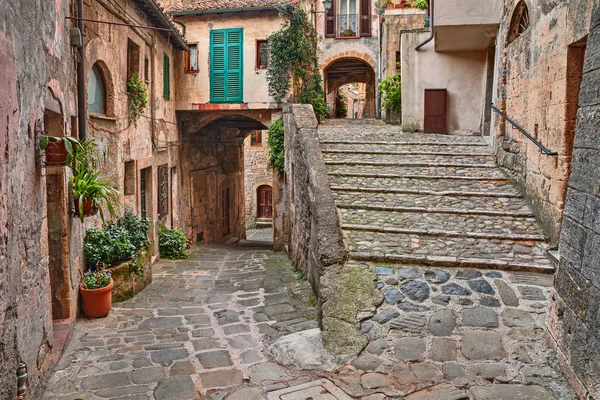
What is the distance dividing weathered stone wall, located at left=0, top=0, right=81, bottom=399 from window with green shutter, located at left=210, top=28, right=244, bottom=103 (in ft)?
29.1

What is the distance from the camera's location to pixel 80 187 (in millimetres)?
6129

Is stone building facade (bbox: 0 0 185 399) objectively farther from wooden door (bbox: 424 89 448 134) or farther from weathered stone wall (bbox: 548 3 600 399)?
wooden door (bbox: 424 89 448 134)

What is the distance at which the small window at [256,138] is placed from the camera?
25562mm

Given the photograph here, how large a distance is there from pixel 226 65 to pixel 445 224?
938 cm

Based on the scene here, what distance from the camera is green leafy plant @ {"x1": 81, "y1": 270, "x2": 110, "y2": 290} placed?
22.1 ft

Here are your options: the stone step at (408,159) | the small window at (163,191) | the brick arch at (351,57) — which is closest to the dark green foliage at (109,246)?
the stone step at (408,159)

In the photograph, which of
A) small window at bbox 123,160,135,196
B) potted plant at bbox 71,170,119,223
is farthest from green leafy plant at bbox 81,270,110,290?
small window at bbox 123,160,135,196

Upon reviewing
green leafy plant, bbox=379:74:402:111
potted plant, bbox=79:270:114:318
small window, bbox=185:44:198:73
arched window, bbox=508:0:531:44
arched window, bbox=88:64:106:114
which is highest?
small window, bbox=185:44:198:73

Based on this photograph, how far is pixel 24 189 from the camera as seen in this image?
4074mm

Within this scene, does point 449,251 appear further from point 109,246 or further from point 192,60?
point 192,60

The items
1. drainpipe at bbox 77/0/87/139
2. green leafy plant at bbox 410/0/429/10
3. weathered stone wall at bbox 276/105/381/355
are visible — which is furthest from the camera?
green leafy plant at bbox 410/0/429/10

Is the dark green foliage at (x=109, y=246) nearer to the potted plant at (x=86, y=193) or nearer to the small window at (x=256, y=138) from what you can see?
the potted plant at (x=86, y=193)

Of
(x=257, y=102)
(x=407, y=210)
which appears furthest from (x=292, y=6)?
(x=407, y=210)

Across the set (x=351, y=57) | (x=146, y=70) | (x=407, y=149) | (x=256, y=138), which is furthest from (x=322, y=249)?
(x=256, y=138)
